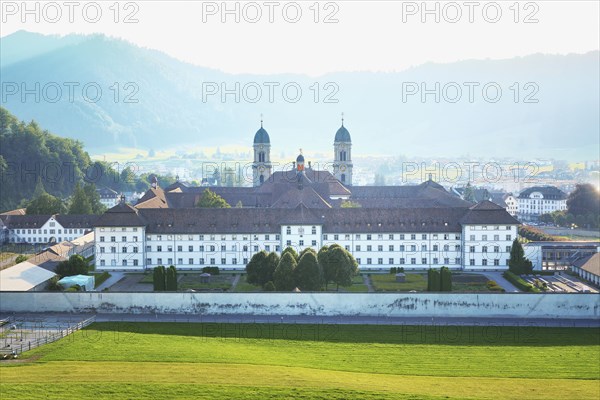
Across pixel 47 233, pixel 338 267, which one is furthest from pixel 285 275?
pixel 47 233

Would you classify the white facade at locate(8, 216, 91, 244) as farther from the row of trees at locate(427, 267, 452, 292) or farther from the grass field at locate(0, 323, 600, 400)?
the row of trees at locate(427, 267, 452, 292)

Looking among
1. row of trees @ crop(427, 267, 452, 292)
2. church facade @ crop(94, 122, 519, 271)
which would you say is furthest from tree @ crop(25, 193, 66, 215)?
row of trees @ crop(427, 267, 452, 292)

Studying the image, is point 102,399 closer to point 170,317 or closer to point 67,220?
point 170,317

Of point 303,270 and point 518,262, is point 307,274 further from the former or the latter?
point 518,262

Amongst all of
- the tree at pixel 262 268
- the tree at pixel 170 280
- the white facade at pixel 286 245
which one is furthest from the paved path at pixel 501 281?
the tree at pixel 170 280

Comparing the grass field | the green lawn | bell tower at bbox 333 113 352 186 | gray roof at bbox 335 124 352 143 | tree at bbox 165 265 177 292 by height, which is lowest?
the grass field

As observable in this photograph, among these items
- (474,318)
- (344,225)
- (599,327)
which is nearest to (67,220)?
(344,225)
